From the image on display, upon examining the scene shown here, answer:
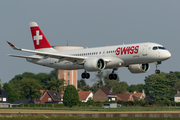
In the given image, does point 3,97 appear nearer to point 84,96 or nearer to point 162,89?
point 84,96

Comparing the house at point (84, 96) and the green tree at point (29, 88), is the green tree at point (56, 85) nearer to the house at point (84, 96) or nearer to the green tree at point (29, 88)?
the green tree at point (29, 88)

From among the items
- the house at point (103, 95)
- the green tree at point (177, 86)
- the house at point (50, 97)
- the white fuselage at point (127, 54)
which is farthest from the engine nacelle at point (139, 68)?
the green tree at point (177, 86)

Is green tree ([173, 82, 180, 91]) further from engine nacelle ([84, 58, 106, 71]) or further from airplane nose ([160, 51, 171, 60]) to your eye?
airplane nose ([160, 51, 171, 60])

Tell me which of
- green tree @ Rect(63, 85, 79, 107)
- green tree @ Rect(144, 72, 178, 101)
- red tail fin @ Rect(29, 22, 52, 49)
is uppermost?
red tail fin @ Rect(29, 22, 52, 49)

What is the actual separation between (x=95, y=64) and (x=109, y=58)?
274 centimetres

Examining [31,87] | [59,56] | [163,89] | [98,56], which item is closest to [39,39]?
[59,56]

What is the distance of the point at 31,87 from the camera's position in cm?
17338

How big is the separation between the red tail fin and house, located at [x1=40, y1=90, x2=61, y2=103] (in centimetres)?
9497

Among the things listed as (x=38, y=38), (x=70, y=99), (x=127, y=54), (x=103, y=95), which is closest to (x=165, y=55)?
(x=127, y=54)

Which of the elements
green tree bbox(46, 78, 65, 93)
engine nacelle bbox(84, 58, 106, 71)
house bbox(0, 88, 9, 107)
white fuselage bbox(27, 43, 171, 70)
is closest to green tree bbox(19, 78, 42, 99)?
green tree bbox(46, 78, 65, 93)

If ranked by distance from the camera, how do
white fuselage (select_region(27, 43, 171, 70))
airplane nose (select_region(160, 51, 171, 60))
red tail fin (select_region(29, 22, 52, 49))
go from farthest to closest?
red tail fin (select_region(29, 22, 52, 49)) → white fuselage (select_region(27, 43, 171, 70)) → airplane nose (select_region(160, 51, 171, 60))

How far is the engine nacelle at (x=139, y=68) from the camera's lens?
7175 cm

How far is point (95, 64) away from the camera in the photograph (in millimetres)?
67375

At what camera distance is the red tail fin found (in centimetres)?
8288
